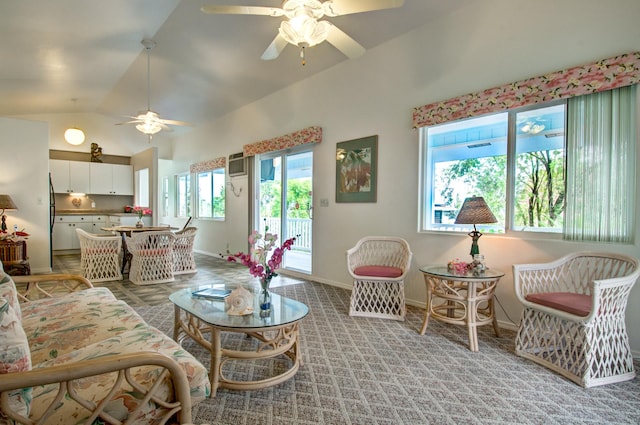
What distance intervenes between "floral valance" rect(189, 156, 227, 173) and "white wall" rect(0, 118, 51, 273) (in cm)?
290

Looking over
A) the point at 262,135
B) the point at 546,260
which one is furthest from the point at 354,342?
the point at 262,135

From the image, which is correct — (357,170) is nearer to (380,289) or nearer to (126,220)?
(380,289)

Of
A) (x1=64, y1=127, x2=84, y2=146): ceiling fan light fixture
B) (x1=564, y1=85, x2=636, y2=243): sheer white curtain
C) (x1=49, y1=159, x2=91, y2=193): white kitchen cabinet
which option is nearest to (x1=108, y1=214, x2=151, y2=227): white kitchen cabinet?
(x1=49, y1=159, x2=91, y2=193): white kitchen cabinet

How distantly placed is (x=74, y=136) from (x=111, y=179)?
142cm

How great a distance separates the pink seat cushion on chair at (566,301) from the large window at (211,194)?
6.36 m

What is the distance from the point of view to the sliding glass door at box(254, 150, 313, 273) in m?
5.59

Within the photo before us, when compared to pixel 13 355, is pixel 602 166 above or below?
above

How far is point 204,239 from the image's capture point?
26.5 ft

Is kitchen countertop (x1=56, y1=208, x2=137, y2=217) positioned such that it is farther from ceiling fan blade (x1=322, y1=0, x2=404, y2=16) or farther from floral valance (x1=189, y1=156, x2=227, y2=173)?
ceiling fan blade (x1=322, y1=0, x2=404, y2=16)

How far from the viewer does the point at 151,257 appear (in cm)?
502

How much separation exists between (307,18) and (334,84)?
267 centimetres

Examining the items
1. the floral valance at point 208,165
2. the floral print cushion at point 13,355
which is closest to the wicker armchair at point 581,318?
the floral print cushion at point 13,355

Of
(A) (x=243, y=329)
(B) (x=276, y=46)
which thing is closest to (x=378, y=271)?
(A) (x=243, y=329)

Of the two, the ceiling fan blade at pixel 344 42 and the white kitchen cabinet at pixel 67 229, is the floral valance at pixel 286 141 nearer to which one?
the ceiling fan blade at pixel 344 42
